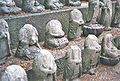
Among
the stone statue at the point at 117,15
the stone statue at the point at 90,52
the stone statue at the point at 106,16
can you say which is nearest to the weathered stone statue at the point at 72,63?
the stone statue at the point at 90,52

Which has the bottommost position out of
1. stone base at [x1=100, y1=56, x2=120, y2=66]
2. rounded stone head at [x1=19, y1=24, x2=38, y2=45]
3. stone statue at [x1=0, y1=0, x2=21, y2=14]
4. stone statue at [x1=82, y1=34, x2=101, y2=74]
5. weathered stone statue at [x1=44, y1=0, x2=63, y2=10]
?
stone base at [x1=100, y1=56, x2=120, y2=66]

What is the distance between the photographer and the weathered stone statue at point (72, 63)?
5371 mm

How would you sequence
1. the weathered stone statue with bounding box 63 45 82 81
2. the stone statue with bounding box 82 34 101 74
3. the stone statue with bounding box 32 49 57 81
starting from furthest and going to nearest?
the stone statue with bounding box 82 34 101 74 → the weathered stone statue with bounding box 63 45 82 81 → the stone statue with bounding box 32 49 57 81

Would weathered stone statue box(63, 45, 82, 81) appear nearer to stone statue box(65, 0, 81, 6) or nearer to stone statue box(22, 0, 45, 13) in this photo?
stone statue box(22, 0, 45, 13)

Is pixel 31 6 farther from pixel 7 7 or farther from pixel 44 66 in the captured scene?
pixel 44 66

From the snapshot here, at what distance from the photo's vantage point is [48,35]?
6668 millimetres

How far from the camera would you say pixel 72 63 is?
17.6ft

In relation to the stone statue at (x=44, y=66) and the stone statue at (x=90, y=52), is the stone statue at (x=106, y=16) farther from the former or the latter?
the stone statue at (x=44, y=66)

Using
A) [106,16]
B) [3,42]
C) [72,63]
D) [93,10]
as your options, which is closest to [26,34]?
[3,42]

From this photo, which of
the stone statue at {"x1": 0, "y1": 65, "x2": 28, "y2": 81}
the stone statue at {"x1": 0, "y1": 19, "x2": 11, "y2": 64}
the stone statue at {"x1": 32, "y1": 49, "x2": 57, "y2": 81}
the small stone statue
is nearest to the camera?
the stone statue at {"x1": 0, "y1": 65, "x2": 28, "y2": 81}

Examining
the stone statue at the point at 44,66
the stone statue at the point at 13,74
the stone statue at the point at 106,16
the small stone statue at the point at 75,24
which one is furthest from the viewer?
the stone statue at the point at 106,16

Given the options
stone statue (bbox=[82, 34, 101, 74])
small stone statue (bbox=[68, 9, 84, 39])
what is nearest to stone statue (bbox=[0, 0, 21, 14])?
small stone statue (bbox=[68, 9, 84, 39])

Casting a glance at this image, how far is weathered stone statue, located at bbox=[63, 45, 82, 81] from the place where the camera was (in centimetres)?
537

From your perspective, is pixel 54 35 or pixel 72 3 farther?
pixel 72 3
